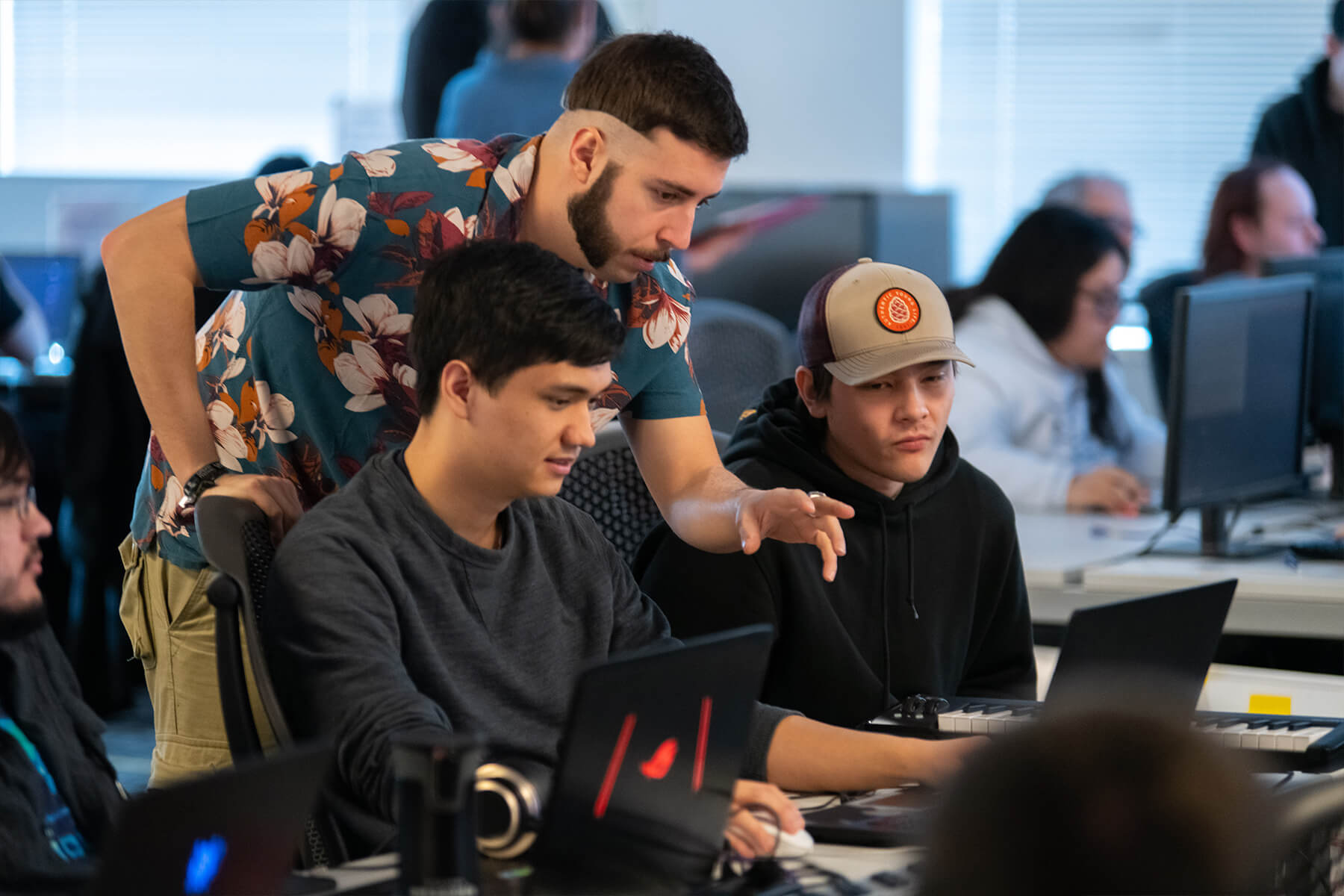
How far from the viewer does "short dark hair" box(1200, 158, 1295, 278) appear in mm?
3982

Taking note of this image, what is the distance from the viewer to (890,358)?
195 centimetres

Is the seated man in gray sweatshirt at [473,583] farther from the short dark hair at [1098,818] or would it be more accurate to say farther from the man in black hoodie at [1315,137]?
the man in black hoodie at [1315,137]

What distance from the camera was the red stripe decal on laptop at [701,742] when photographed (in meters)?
1.16

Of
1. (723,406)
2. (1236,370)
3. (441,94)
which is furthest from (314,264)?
(441,94)

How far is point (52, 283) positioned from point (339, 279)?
3.79m

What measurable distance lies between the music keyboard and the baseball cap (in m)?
0.47

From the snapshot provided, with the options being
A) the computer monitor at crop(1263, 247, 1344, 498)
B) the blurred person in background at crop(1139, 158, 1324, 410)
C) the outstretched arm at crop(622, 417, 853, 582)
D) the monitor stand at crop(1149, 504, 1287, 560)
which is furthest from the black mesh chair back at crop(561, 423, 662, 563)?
the blurred person in background at crop(1139, 158, 1324, 410)

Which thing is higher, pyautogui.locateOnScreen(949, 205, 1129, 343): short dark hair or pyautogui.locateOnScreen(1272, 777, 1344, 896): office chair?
pyautogui.locateOnScreen(949, 205, 1129, 343): short dark hair

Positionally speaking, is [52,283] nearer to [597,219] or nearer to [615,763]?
[597,219]

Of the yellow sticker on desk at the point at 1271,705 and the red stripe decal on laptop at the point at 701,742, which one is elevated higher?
the red stripe decal on laptop at the point at 701,742

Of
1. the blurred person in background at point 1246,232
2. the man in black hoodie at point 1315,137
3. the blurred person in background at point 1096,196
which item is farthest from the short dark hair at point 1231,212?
the man in black hoodie at point 1315,137

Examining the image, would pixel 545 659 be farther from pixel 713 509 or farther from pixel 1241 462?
pixel 1241 462

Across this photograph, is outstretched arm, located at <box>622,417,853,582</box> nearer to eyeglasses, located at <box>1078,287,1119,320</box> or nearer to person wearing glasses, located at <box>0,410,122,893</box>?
person wearing glasses, located at <box>0,410,122,893</box>

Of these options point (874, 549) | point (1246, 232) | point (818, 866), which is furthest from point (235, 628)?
point (1246, 232)
